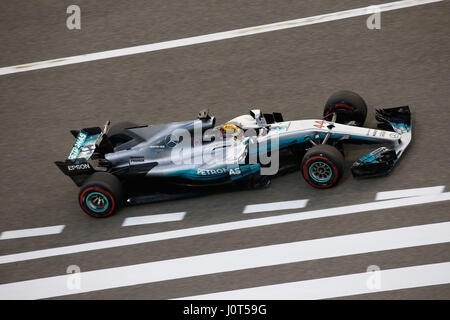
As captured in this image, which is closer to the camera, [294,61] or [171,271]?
[171,271]

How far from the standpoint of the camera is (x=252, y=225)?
24.4 feet

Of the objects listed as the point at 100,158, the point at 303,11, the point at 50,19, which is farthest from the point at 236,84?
the point at 50,19

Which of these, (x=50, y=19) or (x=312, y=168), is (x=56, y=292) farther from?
(x=50, y=19)

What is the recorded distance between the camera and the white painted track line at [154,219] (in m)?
7.74

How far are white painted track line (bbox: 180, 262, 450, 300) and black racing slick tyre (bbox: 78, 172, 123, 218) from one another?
1.76 metres

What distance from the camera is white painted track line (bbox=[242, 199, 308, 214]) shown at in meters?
7.59

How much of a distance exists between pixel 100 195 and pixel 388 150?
153 inches

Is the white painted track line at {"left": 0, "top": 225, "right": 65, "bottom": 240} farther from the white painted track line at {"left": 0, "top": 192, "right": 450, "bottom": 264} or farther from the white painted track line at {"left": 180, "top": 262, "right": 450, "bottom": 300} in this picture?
the white painted track line at {"left": 180, "top": 262, "right": 450, "bottom": 300}

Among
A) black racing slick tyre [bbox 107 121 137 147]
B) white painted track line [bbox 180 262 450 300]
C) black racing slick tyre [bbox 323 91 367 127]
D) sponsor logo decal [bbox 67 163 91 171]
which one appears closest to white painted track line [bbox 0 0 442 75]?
black racing slick tyre [bbox 323 91 367 127]

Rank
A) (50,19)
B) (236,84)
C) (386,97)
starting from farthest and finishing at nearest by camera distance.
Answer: (50,19) < (236,84) < (386,97)

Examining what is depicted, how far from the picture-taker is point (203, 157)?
7.74 m

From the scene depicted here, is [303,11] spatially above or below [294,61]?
above

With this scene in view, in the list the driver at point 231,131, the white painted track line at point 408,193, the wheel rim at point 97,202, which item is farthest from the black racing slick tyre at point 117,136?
the white painted track line at point 408,193

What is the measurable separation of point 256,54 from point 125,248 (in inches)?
185
